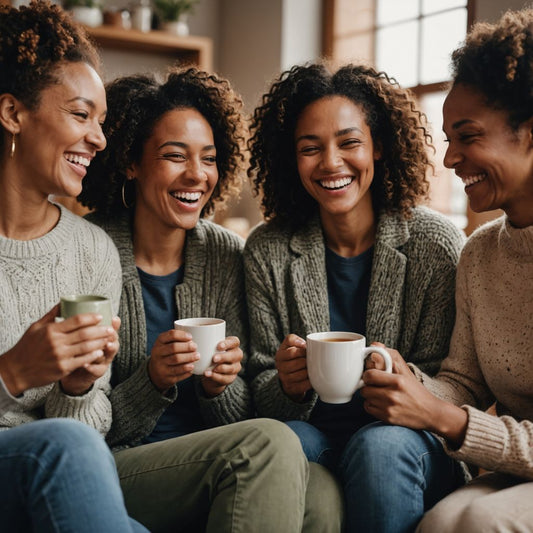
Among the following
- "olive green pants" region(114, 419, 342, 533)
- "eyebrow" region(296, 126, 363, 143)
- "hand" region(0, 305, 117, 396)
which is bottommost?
"olive green pants" region(114, 419, 342, 533)

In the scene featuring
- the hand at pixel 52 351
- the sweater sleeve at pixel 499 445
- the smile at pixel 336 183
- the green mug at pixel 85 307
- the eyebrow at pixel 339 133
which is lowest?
the sweater sleeve at pixel 499 445

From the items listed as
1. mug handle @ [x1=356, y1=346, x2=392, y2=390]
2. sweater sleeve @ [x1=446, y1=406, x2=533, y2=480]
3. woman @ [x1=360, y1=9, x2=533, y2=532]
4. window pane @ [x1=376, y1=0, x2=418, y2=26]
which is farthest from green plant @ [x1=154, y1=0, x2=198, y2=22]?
sweater sleeve @ [x1=446, y1=406, x2=533, y2=480]

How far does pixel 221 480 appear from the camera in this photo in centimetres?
129

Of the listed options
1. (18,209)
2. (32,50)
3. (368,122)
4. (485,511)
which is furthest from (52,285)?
(485,511)

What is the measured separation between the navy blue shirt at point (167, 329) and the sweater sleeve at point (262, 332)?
159 millimetres

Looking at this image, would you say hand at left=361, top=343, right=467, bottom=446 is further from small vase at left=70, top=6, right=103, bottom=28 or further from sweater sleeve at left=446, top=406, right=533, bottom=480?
small vase at left=70, top=6, right=103, bottom=28

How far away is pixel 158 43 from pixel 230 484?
10.2 ft

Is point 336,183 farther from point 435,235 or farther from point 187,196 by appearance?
point 187,196

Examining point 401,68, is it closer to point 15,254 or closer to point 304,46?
point 304,46

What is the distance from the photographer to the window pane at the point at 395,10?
350cm

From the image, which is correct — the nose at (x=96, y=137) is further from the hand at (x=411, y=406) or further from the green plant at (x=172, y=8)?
the green plant at (x=172, y=8)

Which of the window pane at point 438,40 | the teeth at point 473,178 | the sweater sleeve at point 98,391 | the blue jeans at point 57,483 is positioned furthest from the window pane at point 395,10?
the blue jeans at point 57,483

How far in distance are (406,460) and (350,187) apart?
0.67 meters

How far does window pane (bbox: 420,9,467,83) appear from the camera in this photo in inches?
126
